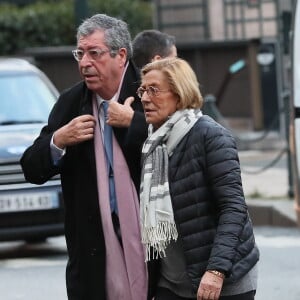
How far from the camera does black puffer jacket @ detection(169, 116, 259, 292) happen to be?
4.47 meters

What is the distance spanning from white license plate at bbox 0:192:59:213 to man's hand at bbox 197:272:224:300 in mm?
5263

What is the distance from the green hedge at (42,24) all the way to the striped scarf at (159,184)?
22.8m

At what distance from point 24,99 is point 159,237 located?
6.41 meters

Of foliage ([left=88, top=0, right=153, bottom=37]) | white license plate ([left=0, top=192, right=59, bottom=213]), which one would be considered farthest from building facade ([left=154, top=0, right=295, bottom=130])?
white license plate ([left=0, top=192, right=59, bottom=213])

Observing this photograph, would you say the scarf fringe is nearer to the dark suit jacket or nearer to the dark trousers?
the dark trousers

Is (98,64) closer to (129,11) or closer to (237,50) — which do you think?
(237,50)

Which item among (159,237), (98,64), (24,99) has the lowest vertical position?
(24,99)

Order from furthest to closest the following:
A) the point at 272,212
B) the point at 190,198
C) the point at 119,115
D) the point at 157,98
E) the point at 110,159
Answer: the point at 272,212, the point at 110,159, the point at 119,115, the point at 157,98, the point at 190,198

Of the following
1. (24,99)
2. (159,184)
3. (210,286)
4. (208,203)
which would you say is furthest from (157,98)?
(24,99)

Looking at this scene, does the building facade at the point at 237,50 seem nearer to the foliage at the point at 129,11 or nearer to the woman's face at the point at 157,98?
the foliage at the point at 129,11

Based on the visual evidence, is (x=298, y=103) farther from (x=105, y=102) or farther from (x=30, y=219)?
(x=105, y=102)

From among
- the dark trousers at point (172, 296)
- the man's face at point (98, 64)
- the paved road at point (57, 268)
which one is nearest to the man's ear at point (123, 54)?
the man's face at point (98, 64)

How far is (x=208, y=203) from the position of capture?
178 inches

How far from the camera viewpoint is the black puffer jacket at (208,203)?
447 cm
